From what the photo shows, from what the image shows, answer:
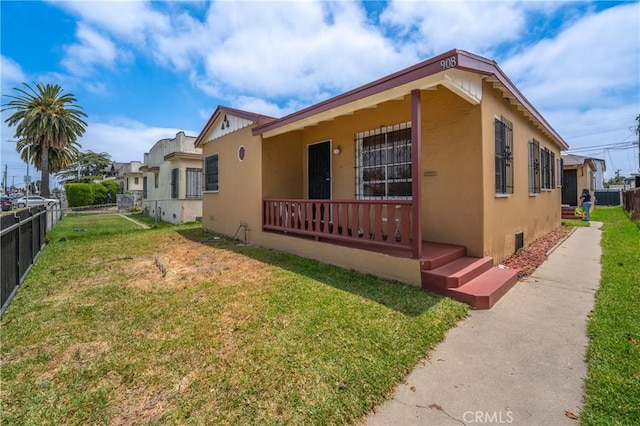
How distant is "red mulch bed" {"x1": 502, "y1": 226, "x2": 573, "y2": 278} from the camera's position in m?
5.44

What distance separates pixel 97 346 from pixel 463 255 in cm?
508

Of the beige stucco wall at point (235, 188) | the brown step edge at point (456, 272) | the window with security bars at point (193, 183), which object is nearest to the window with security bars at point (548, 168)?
the brown step edge at point (456, 272)

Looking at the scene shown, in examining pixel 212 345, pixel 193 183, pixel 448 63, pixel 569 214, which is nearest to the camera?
pixel 212 345

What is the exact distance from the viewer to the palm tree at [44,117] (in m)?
22.2

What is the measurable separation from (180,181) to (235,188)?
22.3ft

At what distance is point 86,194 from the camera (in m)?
29.0

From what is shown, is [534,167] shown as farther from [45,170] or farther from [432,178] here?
[45,170]

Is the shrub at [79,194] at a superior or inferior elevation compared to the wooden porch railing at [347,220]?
superior

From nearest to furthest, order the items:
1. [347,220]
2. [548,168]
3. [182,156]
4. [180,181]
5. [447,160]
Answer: [447,160]
[347,220]
[548,168]
[182,156]
[180,181]

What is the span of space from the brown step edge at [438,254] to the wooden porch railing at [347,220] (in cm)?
33

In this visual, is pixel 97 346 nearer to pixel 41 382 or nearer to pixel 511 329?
pixel 41 382

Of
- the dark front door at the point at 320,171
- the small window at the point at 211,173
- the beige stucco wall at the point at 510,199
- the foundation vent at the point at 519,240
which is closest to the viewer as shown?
the beige stucco wall at the point at 510,199

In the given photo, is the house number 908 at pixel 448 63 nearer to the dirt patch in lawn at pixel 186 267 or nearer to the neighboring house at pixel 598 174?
the dirt patch in lawn at pixel 186 267

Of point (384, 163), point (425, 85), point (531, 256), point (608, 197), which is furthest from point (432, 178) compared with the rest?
point (608, 197)
